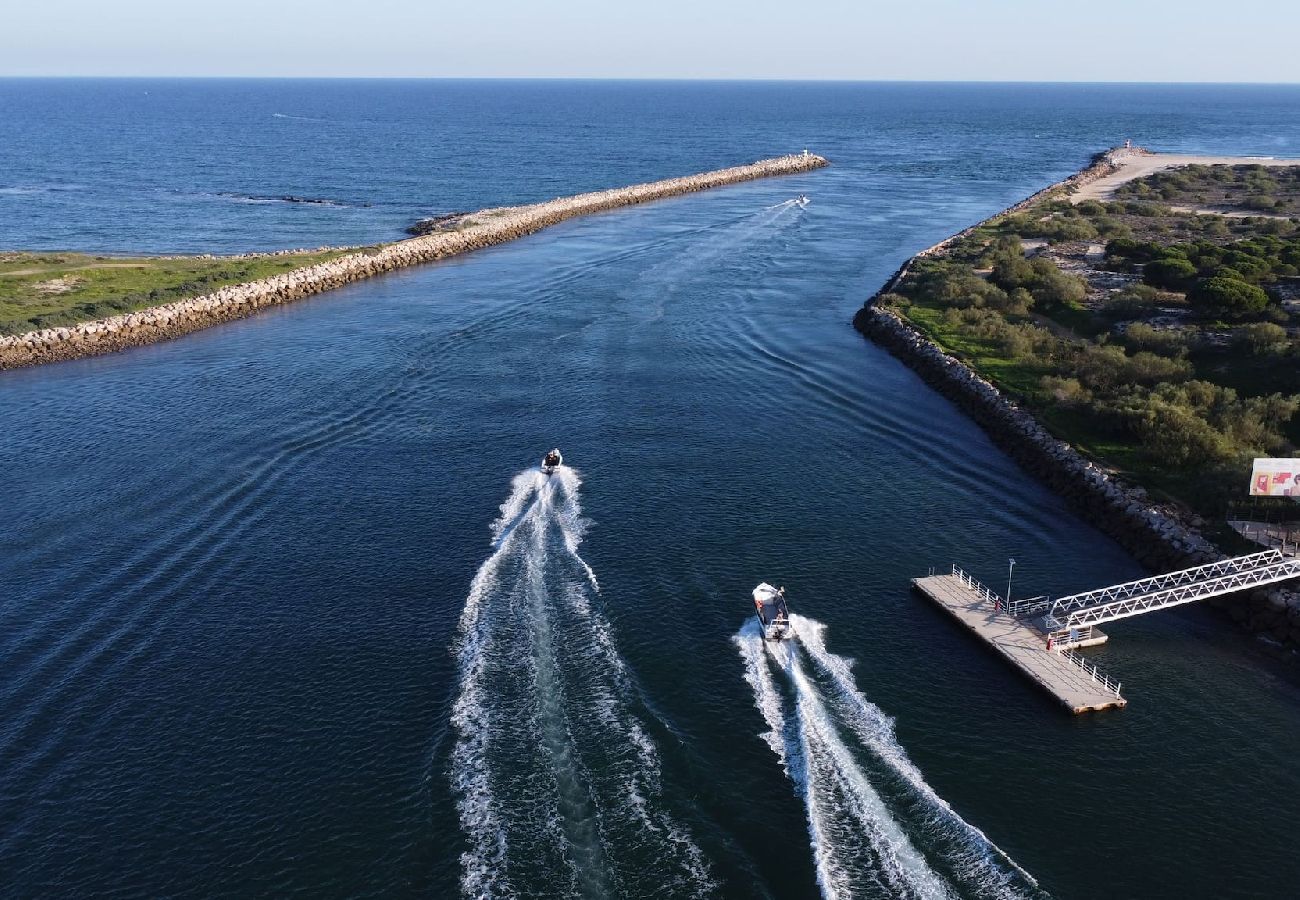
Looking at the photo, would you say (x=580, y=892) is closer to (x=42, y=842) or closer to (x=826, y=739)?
(x=826, y=739)

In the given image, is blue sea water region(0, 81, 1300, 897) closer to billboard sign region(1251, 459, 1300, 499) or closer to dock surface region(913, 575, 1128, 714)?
dock surface region(913, 575, 1128, 714)

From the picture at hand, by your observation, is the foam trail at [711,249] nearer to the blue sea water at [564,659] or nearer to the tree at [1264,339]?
the blue sea water at [564,659]

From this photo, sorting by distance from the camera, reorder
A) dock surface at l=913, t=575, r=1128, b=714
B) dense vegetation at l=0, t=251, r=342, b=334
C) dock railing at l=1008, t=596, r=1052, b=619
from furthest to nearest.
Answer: dense vegetation at l=0, t=251, r=342, b=334
dock railing at l=1008, t=596, r=1052, b=619
dock surface at l=913, t=575, r=1128, b=714

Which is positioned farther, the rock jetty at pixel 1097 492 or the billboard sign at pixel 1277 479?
the billboard sign at pixel 1277 479

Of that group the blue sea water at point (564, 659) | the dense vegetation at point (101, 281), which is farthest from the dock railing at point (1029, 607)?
the dense vegetation at point (101, 281)

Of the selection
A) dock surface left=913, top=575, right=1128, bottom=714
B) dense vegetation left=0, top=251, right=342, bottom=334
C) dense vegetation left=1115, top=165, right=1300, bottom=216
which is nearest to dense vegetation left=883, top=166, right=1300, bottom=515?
dock surface left=913, top=575, right=1128, bottom=714

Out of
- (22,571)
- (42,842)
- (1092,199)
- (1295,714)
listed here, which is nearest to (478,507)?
(22,571)
